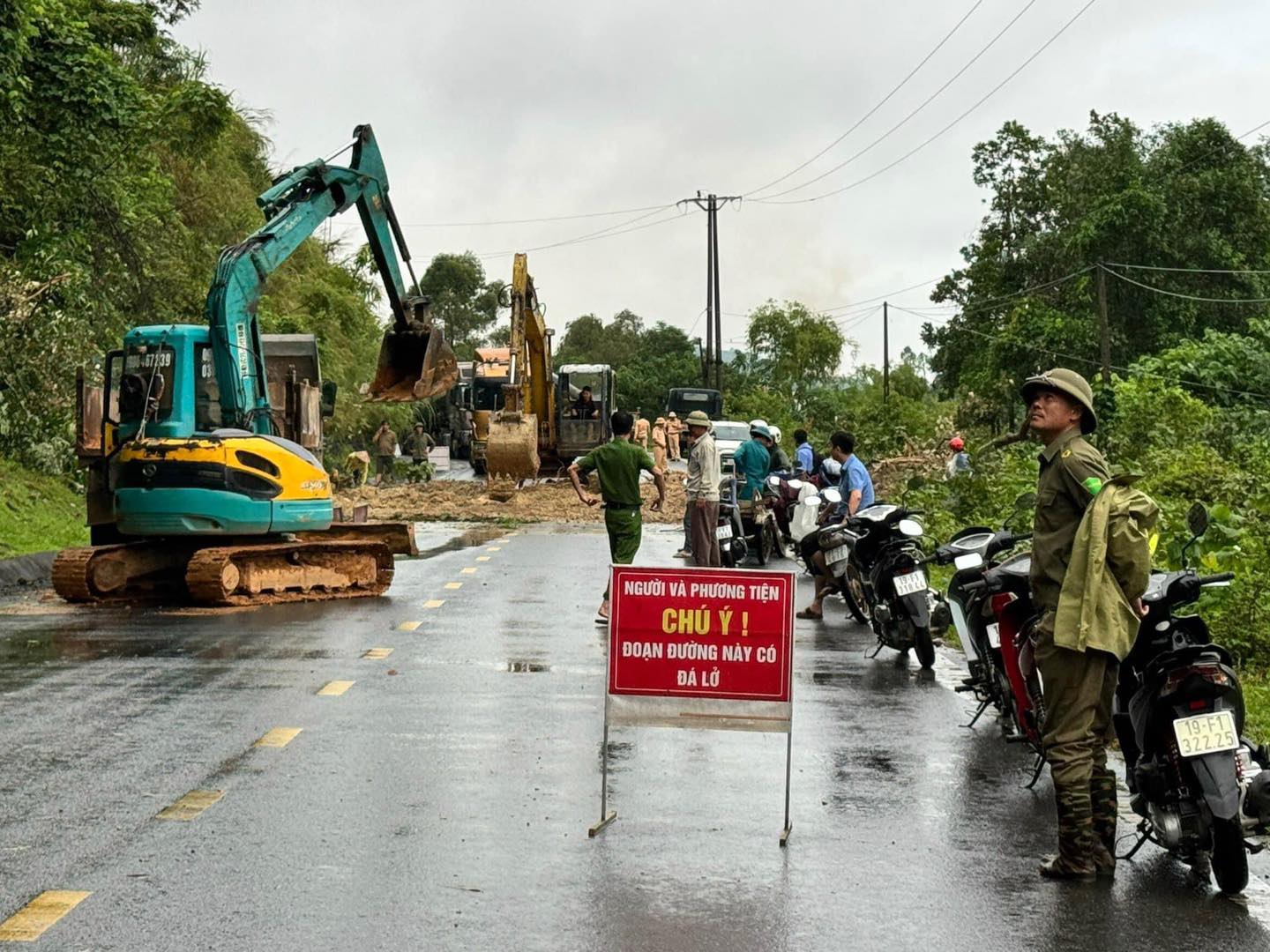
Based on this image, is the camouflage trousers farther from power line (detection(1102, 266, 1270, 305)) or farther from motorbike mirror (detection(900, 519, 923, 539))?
power line (detection(1102, 266, 1270, 305))

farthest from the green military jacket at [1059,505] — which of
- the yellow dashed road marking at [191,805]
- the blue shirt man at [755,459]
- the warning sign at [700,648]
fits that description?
the blue shirt man at [755,459]

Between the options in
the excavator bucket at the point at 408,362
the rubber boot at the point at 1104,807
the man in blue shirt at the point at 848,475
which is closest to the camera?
the rubber boot at the point at 1104,807

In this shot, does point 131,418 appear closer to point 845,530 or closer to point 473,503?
point 845,530

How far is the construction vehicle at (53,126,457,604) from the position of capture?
1783 cm

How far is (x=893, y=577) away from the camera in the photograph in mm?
13539

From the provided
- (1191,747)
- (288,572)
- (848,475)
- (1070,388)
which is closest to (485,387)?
(288,572)

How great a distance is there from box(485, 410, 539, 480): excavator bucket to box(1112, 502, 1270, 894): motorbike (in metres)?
29.3

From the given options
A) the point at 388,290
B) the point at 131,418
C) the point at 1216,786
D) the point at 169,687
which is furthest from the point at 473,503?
the point at 1216,786

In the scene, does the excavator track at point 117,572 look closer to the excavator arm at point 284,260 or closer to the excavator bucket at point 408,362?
the excavator arm at point 284,260

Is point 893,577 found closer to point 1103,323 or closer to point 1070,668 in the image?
point 1070,668

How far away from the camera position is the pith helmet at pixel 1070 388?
7.55 meters

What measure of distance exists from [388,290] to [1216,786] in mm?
16198

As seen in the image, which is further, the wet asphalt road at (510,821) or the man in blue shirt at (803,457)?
the man in blue shirt at (803,457)

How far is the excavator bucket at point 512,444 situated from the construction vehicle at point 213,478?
16195 millimetres
